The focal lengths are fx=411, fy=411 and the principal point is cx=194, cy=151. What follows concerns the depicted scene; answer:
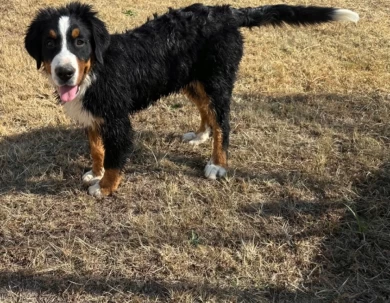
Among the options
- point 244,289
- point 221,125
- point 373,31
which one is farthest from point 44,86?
point 373,31

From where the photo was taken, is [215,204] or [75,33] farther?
[215,204]

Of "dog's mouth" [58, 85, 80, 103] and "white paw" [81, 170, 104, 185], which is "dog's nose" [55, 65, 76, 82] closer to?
"dog's mouth" [58, 85, 80, 103]

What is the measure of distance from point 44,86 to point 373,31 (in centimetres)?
540

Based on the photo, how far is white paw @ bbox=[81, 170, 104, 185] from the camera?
12.1 ft

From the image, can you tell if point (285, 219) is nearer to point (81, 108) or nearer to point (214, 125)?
point (214, 125)

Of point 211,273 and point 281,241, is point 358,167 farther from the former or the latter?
point 211,273

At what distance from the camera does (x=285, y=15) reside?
366 centimetres

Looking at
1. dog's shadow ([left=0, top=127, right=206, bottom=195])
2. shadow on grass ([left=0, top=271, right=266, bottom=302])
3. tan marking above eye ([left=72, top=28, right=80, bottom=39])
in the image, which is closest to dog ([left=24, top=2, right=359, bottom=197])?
tan marking above eye ([left=72, top=28, right=80, bottom=39])

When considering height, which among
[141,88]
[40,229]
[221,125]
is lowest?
[40,229]

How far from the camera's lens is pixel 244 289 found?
2654 mm

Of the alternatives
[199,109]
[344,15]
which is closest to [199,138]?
[199,109]

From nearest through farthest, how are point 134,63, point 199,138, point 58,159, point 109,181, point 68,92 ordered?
point 68,92
point 134,63
point 109,181
point 58,159
point 199,138

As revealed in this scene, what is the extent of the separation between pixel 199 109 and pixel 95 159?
1136 mm

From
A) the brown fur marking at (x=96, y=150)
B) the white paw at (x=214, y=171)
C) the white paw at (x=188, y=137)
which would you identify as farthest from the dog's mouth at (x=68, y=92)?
the white paw at (x=188, y=137)
